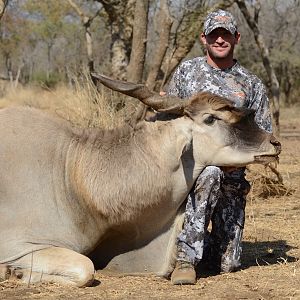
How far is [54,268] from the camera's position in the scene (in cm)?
509

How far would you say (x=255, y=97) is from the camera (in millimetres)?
5926

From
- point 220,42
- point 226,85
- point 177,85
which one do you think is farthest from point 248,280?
point 220,42

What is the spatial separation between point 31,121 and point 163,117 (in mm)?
966

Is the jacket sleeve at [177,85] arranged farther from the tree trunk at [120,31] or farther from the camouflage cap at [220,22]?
the tree trunk at [120,31]

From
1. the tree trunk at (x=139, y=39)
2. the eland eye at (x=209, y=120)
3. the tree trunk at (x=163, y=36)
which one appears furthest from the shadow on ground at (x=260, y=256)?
the tree trunk at (x=139, y=39)

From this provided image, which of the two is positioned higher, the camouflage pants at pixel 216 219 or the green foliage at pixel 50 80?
the green foliage at pixel 50 80

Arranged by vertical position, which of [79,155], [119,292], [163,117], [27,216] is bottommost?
[119,292]

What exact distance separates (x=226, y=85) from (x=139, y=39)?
4.96 metres

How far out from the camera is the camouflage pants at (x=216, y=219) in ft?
17.8

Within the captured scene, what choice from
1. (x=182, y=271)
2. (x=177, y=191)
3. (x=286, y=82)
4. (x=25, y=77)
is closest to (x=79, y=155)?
(x=177, y=191)

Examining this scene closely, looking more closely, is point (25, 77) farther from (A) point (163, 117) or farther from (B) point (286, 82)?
(A) point (163, 117)

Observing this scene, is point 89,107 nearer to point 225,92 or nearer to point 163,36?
point 163,36

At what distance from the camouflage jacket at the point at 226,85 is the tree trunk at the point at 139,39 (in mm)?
4648

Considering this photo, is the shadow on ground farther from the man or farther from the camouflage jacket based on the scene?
the camouflage jacket
